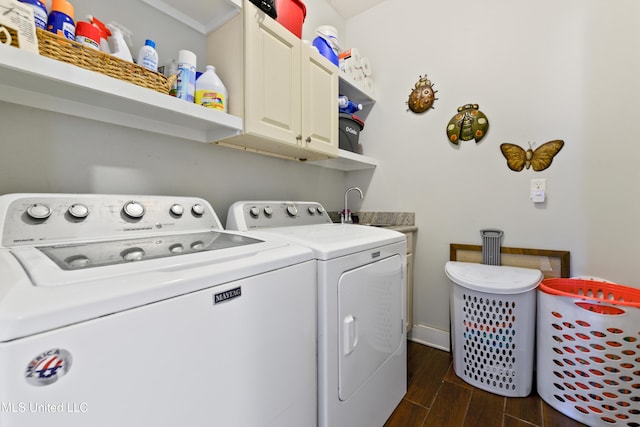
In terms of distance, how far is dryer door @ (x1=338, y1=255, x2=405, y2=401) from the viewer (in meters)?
1.03

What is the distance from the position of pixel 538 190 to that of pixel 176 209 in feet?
6.93

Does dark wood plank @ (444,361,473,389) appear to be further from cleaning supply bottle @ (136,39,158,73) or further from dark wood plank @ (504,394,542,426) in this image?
cleaning supply bottle @ (136,39,158,73)

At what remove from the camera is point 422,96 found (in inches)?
83.6

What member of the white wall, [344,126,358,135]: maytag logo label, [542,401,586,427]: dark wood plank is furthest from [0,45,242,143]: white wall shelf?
[542,401,586,427]: dark wood plank

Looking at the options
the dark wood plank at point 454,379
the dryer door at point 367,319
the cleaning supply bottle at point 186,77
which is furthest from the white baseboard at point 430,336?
the cleaning supply bottle at point 186,77

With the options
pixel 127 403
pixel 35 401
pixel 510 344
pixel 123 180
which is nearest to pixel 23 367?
pixel 35 401

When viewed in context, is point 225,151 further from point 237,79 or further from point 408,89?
point 408,89

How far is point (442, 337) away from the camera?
2.05m

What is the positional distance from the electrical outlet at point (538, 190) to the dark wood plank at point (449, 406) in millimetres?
1268

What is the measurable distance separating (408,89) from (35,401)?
8.29ft

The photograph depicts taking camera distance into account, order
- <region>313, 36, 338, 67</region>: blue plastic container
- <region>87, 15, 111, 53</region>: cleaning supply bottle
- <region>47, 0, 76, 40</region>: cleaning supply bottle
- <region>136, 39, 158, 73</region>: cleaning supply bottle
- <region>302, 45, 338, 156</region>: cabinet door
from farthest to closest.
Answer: <region>313, 36, 338, 67</region>: blue plastic container
<region>302, 45, 338, 156</region>: cabinet door
<region>136, 39, 158, 73</region>: cleaning supply bottle
<region>87, 15, 111, 53</region>: cleaning supply bottle
<region>47, 0, 76, 40</region>: cleaning supply bottle

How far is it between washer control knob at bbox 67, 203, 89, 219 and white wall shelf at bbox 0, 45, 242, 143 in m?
0.40

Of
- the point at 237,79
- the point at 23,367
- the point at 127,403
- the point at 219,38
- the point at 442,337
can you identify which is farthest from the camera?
the point at 442,337

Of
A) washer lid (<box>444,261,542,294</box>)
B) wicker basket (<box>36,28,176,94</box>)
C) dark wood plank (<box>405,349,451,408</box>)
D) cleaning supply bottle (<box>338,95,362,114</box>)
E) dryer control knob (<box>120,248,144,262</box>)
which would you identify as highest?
cleaning supply bottle (<box>338,95,362,114</box>)
